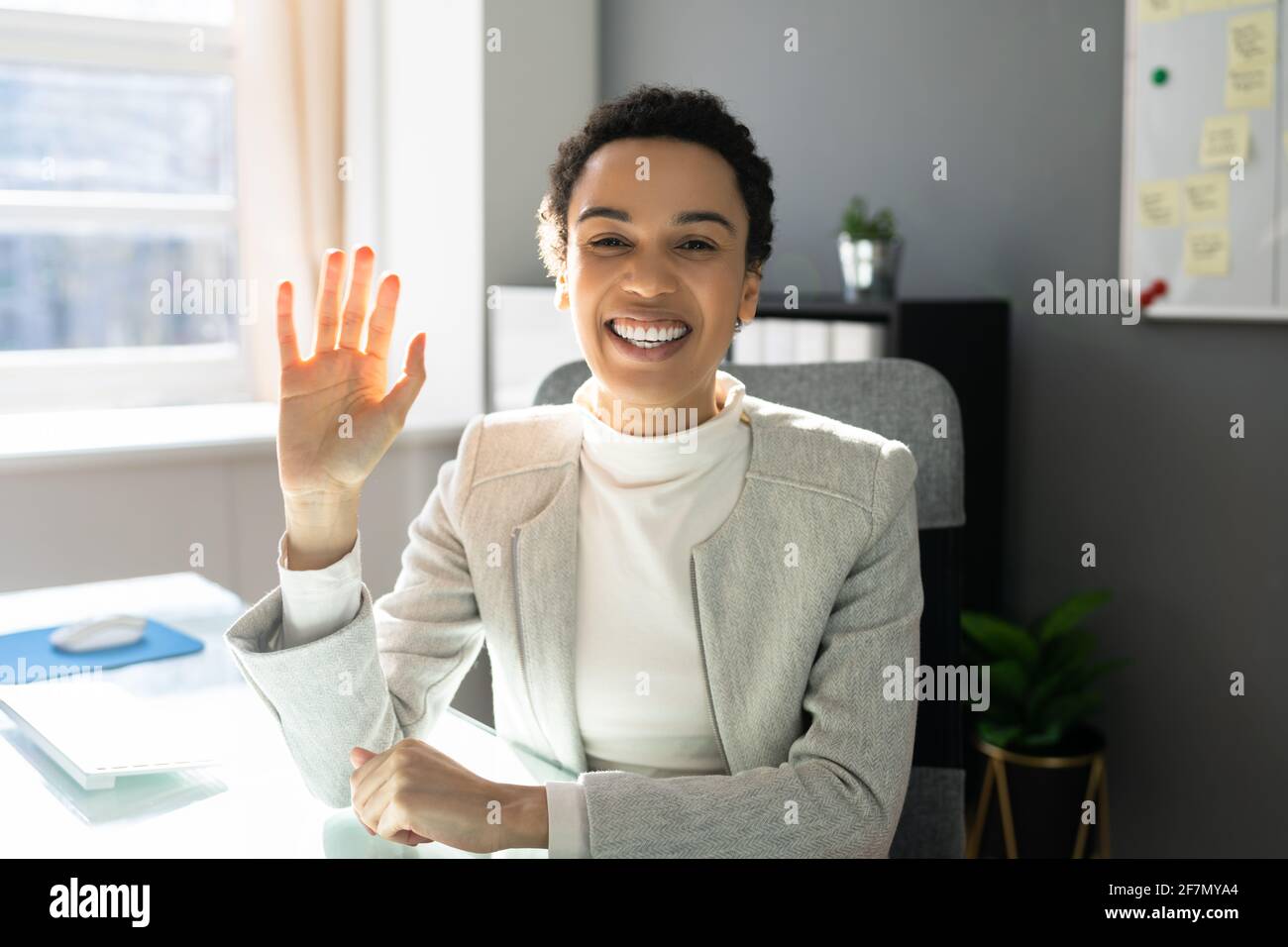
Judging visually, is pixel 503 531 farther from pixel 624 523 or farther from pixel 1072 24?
pixel 1072 24

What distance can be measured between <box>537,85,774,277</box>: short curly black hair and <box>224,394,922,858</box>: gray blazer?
18cm

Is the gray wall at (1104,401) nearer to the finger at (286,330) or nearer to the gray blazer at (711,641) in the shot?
the gray blazer at (711,641)

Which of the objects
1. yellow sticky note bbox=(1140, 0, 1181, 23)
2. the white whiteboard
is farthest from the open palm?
yellow sticky note bbox=(1140, 0, 1181, 23)

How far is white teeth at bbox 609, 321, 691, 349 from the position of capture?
1.12 m

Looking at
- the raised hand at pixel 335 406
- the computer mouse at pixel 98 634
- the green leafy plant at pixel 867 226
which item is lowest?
the computer mouse at pixel 98 634

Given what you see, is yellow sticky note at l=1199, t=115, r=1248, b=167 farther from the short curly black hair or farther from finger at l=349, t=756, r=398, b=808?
finger at l=349, t=756, r=398, b=808

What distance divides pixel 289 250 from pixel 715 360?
2.65 metres

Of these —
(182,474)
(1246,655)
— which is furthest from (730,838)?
(182,474)

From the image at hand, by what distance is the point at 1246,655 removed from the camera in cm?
217

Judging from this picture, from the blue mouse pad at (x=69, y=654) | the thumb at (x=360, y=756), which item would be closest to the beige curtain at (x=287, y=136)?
the blue mouse pad at (x=69, y=654)

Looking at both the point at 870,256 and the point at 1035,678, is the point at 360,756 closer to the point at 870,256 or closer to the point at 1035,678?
the point at 1035,678

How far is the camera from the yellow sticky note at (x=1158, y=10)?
2.17 meters

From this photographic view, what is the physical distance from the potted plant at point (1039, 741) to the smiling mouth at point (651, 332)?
1.32m

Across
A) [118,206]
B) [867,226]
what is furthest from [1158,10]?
[118,206]
